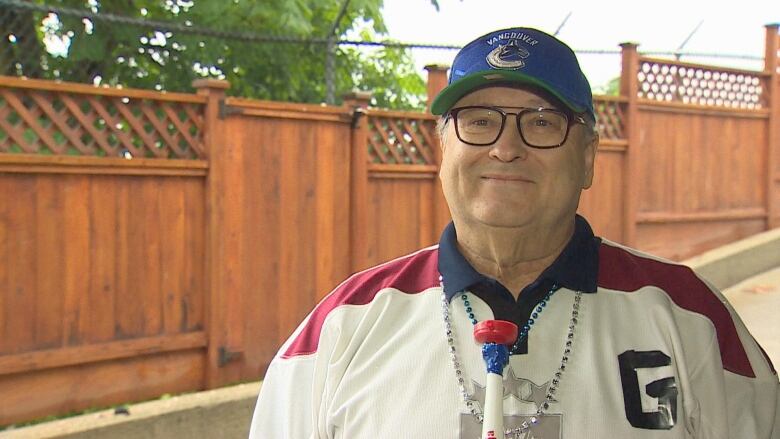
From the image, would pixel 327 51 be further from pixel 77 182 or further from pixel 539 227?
pixel 539 227

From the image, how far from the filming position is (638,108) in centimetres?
712

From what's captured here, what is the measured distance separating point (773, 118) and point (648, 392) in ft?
24.1

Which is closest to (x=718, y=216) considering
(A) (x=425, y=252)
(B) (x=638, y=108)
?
(B) (x=638, y=108)

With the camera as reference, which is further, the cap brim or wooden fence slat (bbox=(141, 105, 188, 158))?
wooden fence slat (bbox=(141, 105, 188, 158))

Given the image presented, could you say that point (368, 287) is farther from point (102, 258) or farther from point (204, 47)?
point (204, 47)

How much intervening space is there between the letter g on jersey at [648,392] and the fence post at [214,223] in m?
3.38

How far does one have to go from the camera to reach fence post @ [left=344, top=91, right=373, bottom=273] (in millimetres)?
5250

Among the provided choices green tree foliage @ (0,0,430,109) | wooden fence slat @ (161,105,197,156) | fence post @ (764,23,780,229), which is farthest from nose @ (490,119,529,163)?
fence post @ (764,23,780,229)

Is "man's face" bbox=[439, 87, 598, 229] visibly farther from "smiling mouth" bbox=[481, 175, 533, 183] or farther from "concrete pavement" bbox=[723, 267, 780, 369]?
"concrete pavement" bbox=[723, 267, 780, 369]

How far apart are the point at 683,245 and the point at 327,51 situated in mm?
3981

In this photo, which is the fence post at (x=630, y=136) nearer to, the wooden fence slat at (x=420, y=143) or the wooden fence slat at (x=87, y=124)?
the wooden fence slat at (x=420, y=143)

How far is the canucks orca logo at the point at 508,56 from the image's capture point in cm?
151

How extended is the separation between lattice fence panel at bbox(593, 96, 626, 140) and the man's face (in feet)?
18.1

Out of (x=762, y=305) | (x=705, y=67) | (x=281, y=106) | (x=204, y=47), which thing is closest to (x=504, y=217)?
(x=281, y=106)
